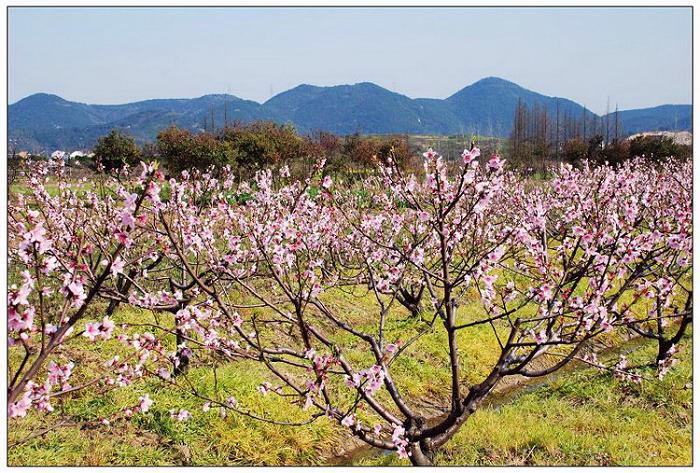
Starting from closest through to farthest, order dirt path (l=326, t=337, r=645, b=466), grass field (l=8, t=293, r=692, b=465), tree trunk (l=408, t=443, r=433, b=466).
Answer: tree trunk (l=408, t=443, r=433, b=466)
grass field (l=8, t=293, r=692, b=465)
dirt path (l=326, t=337, r=645, b=466)

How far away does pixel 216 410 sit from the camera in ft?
17.9

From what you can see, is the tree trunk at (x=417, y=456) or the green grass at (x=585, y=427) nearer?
the tree trunk at (x=417, y=456)

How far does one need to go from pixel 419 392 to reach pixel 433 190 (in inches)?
159

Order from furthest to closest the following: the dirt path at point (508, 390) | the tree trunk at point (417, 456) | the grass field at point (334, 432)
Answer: the dirt path at point (508, 390) → the grass field at point (334, 432) → the tree trunk at point (417, 456)

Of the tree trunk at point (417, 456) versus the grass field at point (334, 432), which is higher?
the tree trunk at point (417, 456)

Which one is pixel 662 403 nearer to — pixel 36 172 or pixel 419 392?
pixel 419 392

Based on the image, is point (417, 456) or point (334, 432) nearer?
point (417, 456)

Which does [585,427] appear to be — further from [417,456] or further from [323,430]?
[323,430]

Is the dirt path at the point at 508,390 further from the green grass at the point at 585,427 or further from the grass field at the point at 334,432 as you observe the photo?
the green grass at the point at 585,427

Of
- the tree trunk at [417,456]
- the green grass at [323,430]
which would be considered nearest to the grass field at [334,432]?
the green grass at [323,430]

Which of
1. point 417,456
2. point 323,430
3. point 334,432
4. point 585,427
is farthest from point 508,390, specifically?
point 417,456

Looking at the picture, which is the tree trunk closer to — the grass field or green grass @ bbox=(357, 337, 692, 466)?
green grass @ bbox=(357, 337, 692, 466)

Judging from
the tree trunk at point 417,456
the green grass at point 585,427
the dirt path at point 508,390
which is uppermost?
the tree trunk at point 417,456

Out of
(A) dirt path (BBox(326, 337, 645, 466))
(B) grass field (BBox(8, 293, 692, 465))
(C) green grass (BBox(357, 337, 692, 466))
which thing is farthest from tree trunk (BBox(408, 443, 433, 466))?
(A) dirt path (BBox(326, 337, 645, 466))
